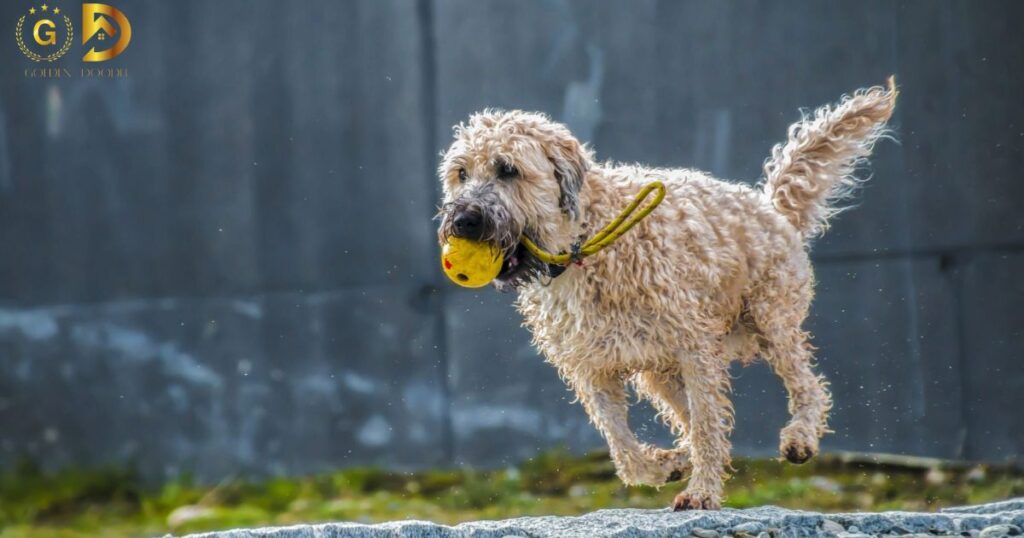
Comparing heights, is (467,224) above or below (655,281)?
above

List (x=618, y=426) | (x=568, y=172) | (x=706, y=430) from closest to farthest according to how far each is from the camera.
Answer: (x=568, y=172) < (x=706, y=430) < (x=618, y=426)

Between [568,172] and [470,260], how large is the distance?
0.53 metres

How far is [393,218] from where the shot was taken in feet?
22.0

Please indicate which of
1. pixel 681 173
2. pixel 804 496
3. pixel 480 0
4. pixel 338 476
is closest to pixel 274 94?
pixel 480 0

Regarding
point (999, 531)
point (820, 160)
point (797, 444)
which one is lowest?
point (999, 531)

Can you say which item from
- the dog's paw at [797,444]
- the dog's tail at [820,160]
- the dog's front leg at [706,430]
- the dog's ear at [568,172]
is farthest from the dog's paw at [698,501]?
the dog's tail at [820,160]

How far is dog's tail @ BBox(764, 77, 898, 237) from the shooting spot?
571 centimetres

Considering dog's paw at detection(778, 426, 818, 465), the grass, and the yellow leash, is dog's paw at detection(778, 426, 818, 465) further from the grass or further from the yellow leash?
the yellow leash

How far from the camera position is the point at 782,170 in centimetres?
A: 576

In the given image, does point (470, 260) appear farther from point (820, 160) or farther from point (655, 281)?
point (820, 160)

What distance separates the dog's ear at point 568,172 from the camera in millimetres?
4730

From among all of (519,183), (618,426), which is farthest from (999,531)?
(519,183)

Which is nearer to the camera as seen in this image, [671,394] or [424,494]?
[671,394]

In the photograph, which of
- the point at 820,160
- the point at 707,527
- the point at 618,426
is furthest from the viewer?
the point at 820,160
